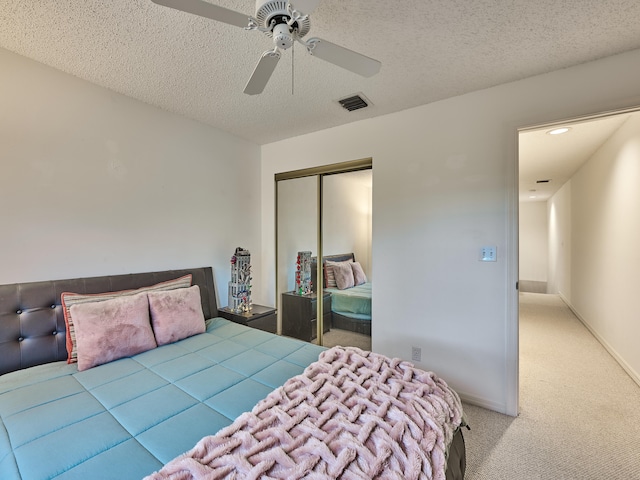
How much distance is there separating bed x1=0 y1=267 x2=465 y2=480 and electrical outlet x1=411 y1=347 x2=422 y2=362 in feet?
3.58

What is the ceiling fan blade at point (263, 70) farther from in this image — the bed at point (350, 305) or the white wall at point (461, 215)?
the bed at point (350, 305)

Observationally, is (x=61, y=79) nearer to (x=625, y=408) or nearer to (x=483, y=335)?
(x=483, y=335)

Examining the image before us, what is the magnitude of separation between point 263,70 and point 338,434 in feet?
5.32

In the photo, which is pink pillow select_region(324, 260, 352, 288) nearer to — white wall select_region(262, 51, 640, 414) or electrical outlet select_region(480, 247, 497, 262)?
white wall select_region(262, 51, 640, 414)

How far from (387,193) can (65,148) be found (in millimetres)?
2602

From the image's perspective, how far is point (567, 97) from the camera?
1.98m

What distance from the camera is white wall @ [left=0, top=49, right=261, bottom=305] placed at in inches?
73.7

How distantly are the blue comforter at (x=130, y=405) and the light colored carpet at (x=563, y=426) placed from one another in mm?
1360

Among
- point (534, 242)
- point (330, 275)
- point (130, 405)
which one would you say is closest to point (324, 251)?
point (330, 275)

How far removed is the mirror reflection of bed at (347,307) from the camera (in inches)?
119

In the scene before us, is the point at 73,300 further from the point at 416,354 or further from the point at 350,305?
the point at 416,354

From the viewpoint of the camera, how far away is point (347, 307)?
3.23 metres

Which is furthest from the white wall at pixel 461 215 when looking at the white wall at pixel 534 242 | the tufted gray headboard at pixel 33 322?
the white wall at pixel 534 242

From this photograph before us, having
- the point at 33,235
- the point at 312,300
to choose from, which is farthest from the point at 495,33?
the point at 33,235
